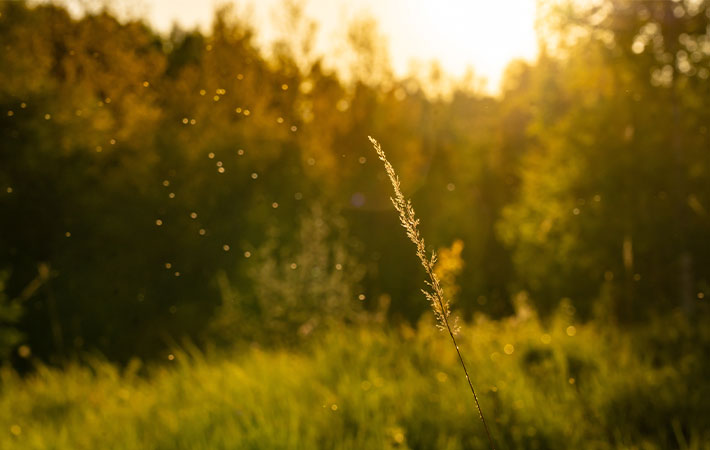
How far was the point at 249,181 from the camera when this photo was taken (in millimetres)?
15500

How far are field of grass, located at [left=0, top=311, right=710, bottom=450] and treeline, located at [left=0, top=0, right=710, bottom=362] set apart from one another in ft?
5.05

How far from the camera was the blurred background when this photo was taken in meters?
Answer: 4.20

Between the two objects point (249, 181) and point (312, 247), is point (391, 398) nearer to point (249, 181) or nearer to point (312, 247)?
point (312, 247)

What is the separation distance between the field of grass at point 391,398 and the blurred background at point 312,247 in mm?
26

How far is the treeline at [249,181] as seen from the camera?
32.3 feet

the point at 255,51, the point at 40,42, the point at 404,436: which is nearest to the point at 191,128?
the point at 255,51

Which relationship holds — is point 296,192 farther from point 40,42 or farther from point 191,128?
point 40,42

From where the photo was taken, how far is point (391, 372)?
4.88 m

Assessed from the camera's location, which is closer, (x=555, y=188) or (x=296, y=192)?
Answer: (x=555, y=188)

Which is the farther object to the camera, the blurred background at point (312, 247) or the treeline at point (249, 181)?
the treeline at point (249, 181)

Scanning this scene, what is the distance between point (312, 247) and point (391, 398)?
21.0 feet

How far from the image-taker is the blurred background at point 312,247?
4.20 m

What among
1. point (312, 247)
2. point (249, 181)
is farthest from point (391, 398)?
point (249, 181)

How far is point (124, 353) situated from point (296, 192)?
552cm
